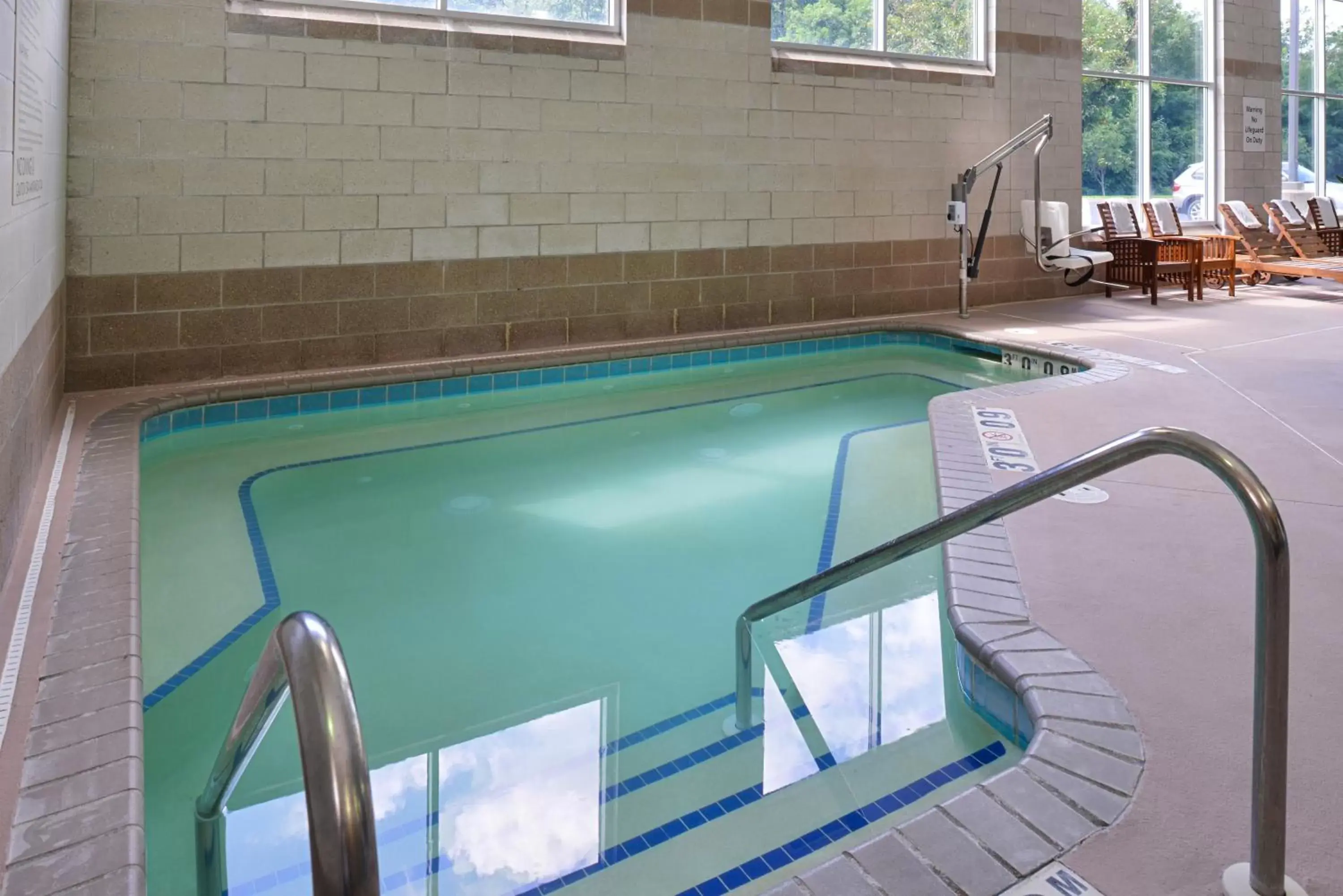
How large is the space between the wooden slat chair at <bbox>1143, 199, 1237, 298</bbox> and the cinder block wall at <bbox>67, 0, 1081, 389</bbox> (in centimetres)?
218

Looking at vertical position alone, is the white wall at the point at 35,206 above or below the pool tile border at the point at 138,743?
above

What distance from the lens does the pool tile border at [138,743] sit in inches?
58.5

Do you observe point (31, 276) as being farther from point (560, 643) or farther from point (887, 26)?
point (887, 26)

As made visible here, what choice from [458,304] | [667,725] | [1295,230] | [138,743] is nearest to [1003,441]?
[667,725]

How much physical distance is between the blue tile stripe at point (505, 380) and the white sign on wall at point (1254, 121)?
581cm

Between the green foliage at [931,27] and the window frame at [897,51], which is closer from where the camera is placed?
the window frame at [897,51]

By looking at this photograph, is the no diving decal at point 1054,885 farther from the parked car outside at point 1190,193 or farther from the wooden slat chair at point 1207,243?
the parked car outside at point 1190,193

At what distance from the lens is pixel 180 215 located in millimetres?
5266

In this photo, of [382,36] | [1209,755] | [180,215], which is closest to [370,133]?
[382,36]

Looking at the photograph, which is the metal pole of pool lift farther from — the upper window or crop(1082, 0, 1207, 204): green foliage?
the upper window

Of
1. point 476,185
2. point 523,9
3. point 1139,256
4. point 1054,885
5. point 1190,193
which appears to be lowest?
point 1054,885

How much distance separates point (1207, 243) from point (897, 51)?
3588 millimetres

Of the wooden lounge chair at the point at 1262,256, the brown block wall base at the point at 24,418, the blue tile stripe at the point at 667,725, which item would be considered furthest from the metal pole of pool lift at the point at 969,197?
the blue tile stripe at the point at 667,725

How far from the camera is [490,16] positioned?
20.2 ft
